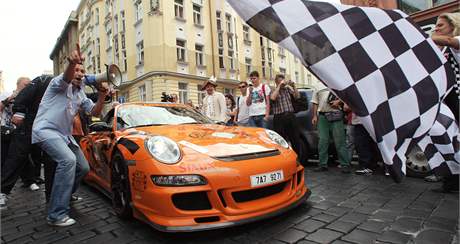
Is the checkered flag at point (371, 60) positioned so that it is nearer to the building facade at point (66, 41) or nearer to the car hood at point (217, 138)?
the car hood at point (217, 138)

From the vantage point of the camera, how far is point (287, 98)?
5406mm

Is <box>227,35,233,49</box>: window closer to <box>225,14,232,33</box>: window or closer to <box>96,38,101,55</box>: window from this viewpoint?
<box>225,14,232,33</box>: window

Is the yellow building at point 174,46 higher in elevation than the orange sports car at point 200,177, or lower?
higher

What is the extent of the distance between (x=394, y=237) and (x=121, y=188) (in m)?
2.41

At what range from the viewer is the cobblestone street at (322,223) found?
2.42 meters

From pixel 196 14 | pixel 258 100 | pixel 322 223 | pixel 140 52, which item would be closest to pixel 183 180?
pixel 322 223

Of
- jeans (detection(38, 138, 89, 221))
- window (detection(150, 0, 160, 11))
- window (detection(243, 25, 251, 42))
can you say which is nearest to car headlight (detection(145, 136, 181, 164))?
jeans (detection(38, 138, 89, 221))

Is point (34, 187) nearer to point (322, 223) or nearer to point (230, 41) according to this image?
point (322, 223)

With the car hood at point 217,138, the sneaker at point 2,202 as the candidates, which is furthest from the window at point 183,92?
the car hood at point 217,138

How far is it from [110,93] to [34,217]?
5.16 feet

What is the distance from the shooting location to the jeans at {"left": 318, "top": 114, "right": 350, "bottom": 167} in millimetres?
4934

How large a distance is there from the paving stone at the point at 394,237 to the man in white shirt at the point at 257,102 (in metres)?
3.56

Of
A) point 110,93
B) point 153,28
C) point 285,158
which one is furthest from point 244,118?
point 153,28

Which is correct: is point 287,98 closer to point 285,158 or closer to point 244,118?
point 244,118
